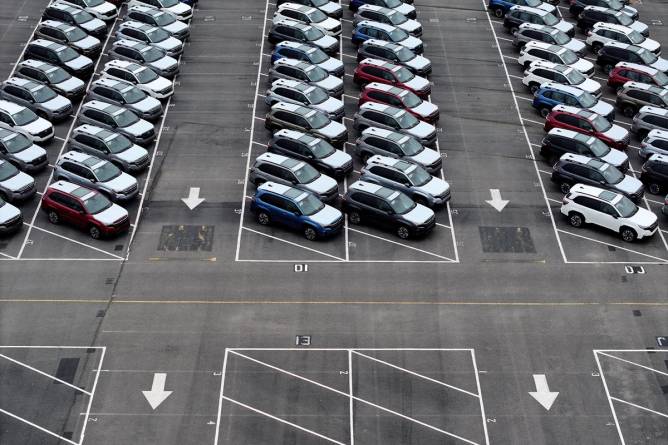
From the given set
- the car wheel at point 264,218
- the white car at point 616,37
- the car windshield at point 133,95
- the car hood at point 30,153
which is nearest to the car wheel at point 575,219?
the car wheel at point 264,218

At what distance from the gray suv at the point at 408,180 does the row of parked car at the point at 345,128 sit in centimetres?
→ 5

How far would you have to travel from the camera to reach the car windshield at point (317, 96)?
59.6 m

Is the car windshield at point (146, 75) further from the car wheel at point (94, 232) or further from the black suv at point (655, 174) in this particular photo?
the black suv at point (655, 174)

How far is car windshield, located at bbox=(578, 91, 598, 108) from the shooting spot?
60625 mm

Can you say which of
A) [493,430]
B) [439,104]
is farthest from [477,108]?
[493,430]

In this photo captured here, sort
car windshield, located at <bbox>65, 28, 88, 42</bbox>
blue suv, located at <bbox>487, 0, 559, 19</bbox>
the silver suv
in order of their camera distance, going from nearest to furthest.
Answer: the silver suv → car windshield, located at <bbox>65, 28, 88, 42</bbox> → blue suv, located at <bbox>487, 0, 559, 19</bbox>

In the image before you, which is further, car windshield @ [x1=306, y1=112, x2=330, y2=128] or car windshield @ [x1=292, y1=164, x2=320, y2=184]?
car windshield @ [x1=306, y1=112, x2=330, y2=128]

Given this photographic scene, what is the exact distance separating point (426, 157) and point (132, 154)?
1445 centimetres

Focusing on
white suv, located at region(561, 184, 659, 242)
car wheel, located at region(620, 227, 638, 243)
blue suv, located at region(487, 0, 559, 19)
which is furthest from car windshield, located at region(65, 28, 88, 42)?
car wheel, located at region(620, 227, 638, 243)

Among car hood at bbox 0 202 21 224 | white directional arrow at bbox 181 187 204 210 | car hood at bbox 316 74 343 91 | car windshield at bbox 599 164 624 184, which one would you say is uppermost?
car hood at bbox 0 202 21 224

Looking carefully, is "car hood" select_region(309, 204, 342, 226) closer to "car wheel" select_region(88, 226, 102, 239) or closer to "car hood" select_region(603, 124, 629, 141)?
"car wheel" select_region(88, 226, 102, 239)

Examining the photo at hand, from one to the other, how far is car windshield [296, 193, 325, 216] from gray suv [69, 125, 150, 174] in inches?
360

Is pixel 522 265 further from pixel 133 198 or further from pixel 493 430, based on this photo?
pixel 133 198

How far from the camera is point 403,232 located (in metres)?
51.2
